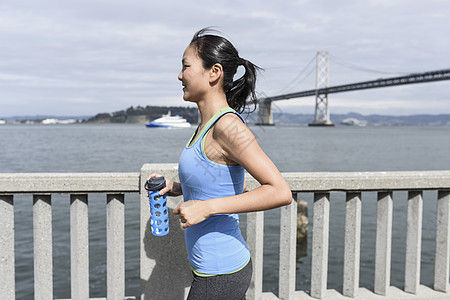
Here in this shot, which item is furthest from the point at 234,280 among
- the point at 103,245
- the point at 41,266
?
the point at 103,245

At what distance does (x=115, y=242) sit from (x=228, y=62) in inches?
67.1

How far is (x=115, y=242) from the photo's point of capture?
9.44ft

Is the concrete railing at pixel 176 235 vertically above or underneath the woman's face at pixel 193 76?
underneath

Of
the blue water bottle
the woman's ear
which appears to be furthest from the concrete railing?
the woman's ear

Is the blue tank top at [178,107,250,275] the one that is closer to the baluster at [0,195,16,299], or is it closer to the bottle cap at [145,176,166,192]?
the bottle cap at [145,176,166,192]

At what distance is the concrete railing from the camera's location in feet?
9.12

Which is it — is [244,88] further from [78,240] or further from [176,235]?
[78,240]

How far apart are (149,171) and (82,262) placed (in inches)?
32.4

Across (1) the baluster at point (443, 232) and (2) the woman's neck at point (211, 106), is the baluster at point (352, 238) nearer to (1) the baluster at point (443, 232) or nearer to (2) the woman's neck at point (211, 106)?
(1) the baluster at point (443, 232)

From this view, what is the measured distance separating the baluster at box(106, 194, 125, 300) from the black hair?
131 cm

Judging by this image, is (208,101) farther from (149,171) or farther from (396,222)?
(396,222)

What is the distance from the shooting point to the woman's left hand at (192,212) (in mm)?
1607

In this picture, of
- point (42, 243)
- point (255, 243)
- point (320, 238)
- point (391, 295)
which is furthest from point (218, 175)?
point (391, 295)

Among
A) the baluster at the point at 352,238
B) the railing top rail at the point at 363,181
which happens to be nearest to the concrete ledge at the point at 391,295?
the baluster at the point at 352,238
